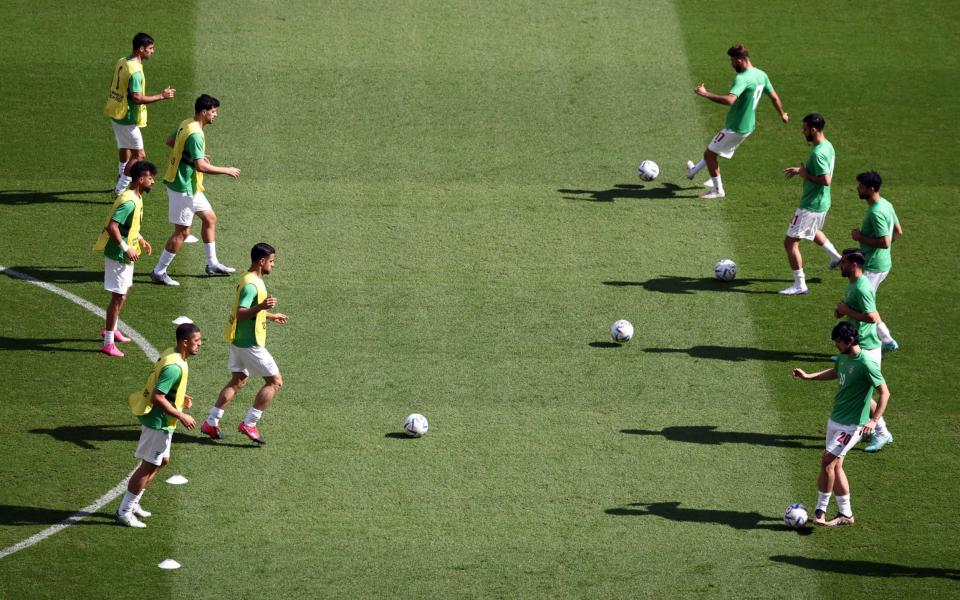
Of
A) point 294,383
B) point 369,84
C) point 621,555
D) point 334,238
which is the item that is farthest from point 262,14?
point 621,555

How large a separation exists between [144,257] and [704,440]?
8.85 meters

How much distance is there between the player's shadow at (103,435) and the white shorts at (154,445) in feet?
5.94

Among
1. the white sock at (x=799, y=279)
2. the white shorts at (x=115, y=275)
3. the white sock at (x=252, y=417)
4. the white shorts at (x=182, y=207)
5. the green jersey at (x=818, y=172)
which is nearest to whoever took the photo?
the white sock at (x=252, y=417)

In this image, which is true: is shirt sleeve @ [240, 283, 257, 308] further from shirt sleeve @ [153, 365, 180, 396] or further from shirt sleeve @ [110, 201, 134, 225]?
shirt sleeve @ [110, 201, 134, 225]

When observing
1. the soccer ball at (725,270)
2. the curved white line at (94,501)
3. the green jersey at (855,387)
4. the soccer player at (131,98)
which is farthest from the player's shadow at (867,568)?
the soccer player at (131,98)

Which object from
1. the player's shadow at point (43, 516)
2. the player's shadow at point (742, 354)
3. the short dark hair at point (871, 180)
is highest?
the short dark hair at point (871, 180)

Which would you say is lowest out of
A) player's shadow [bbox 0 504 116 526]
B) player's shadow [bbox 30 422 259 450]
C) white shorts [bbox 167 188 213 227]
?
player's shadow [bbox 0 504 116 526]

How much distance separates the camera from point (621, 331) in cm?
1952

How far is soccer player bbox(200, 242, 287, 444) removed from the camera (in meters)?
16.8

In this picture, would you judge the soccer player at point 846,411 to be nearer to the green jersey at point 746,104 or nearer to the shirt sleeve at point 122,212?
the green jersey at point 746,104

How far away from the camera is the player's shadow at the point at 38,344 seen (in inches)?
Answer: 747

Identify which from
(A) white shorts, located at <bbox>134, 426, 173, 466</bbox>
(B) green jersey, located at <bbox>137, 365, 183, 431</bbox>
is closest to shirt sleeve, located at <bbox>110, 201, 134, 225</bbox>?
(B) green jersey, located at <bbox>137, 365, 183, 431</bbox>

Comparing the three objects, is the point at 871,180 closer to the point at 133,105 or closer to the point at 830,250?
the point at 830,250

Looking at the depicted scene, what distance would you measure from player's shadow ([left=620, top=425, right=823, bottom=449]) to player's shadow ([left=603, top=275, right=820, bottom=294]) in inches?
141
